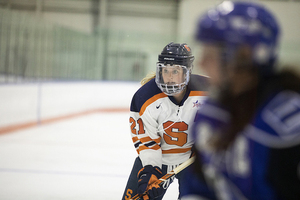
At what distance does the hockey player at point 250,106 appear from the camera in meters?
0.57

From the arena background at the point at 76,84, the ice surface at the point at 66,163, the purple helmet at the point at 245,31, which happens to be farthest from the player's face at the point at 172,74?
the ice surface at the point at 66,163

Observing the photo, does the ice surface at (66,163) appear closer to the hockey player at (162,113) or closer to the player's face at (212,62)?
the hockey player at (162,113)

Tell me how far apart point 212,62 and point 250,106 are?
0.35ft

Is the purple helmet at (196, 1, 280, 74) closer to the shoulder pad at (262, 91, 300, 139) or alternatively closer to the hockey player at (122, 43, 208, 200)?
the shoulder pad at (262, 91, 300, 139)

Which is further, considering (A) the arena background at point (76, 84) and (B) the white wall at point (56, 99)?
(B) the white wall at point (56, 99)

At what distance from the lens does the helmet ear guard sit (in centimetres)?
154

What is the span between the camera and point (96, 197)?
2330mm

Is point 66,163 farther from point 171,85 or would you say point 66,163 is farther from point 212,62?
point 212,62

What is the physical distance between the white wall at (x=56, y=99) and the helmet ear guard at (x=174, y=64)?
3.19 meters

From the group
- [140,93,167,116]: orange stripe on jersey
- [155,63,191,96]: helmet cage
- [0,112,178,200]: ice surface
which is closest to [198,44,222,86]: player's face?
[155,63,191,96]: helmet cage

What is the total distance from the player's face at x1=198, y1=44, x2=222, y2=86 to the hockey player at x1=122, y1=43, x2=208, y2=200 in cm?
92

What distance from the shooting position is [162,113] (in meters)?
1.64

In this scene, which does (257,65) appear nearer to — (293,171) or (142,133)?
(293,171)

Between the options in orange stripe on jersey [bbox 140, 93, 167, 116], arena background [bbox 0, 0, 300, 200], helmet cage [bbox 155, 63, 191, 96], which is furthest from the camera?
arena background [bbox 0, 0, 300, 200]
